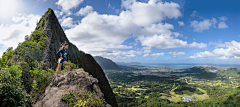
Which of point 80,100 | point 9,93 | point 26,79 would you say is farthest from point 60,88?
point 26,79

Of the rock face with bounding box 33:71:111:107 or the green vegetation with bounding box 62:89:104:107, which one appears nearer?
the green vegetation with bounding box 62:89:104:107

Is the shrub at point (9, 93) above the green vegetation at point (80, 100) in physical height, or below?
above

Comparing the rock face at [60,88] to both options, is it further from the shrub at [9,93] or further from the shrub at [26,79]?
the shrub at [26,79]

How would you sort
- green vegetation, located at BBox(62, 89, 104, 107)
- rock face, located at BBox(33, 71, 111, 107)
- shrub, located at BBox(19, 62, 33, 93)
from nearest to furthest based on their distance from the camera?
green vegetation, located at BBox(62, 89, 104, 107)
rock face, located at BBox(33, 71, 111, 107)
shrub, located at BBox(19, 62, 33, 93)

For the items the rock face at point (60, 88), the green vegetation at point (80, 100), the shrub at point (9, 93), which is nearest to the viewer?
the shrub at point (9, 93)

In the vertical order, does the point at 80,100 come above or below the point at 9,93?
below

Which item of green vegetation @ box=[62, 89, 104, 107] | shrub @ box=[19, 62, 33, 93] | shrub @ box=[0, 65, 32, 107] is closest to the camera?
shrub @ box=[0, 65, 32, 107]

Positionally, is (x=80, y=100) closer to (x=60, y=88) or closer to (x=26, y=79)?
(x=60, y=88)

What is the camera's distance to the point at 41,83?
9.87 m

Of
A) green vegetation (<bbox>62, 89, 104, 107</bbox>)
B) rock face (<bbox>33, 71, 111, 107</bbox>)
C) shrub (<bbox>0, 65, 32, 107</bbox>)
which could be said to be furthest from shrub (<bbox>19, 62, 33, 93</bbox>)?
green vegetation (<bbox>62, 89, 104, 107</bbox>)

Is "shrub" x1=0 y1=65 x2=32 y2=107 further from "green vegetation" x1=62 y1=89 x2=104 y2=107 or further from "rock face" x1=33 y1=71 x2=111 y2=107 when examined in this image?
"green vegetation" x1=62 y1=89 x2=104 y2=107

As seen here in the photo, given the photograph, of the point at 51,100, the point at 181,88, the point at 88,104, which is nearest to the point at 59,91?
the point at 51,100

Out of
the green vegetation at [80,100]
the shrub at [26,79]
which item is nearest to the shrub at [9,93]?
the green vegetation at [80,100]

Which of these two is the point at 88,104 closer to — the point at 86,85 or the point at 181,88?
the point at 86,85
